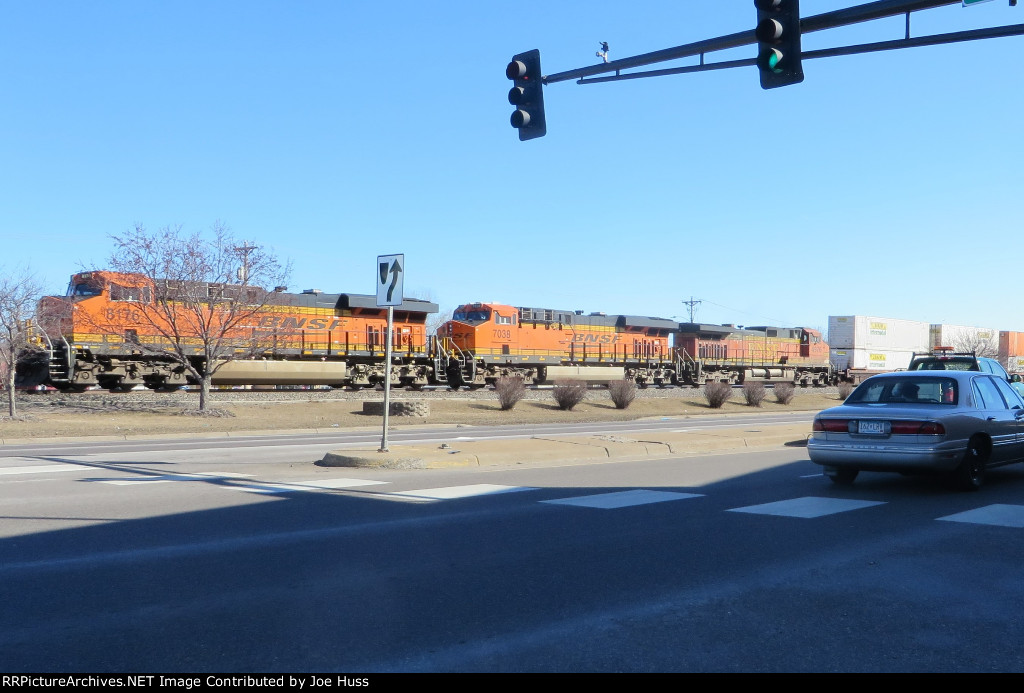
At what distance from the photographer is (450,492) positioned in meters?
10.2

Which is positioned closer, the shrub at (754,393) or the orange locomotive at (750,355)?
the shrub at (754,393)

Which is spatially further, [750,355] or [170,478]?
[750,355]

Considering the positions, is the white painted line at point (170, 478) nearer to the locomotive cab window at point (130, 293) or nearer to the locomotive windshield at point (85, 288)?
the locomotive cab window at point (130, 293)

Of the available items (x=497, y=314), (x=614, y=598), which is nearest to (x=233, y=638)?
(x=614, y=598)

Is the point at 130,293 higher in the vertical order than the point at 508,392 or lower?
higher

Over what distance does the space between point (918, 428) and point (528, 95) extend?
6258mm

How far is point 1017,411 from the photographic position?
11461mm

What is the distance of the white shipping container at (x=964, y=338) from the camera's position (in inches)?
2307

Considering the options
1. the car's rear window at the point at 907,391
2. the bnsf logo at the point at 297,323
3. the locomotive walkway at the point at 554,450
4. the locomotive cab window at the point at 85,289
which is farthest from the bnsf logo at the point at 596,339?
the car's rear window at the point at 907,391

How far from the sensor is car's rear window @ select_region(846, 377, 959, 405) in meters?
10.7

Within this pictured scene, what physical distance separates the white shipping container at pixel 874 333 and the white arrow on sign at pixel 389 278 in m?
50.2

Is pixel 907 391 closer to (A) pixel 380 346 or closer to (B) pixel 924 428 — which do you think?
(B) pixel 924 428

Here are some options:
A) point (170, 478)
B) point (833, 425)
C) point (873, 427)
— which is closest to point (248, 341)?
point (170, 478)
